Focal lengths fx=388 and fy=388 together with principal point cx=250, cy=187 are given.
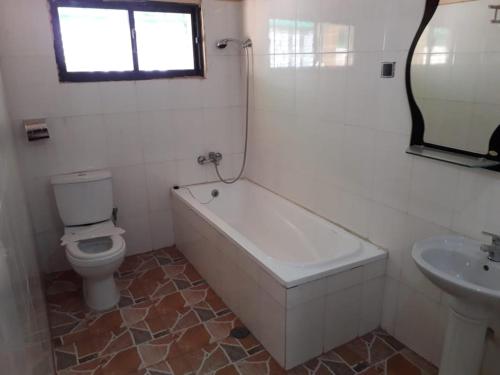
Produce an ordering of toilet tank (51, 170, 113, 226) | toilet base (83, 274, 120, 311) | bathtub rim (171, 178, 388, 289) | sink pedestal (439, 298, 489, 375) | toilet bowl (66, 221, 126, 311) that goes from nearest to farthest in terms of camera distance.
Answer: sink pedestal (439, 298, 489, 375) → bathtub rim (171, 178, 388, 289) → toilet bowl (66, 221, 126, 311) → toilet base (83, 274, 120, 311) → toilet tank (51, 170, 113, 226)

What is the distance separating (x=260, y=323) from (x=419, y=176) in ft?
4.00

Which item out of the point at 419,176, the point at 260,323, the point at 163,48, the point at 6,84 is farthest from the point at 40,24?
the point at 419,176

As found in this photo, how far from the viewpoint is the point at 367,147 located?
7.63ft

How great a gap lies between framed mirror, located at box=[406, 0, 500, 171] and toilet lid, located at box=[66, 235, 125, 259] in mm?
1956

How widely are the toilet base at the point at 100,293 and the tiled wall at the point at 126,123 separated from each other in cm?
65

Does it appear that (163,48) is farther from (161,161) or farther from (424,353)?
(424,353)

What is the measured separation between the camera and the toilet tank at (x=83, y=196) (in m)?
2.86

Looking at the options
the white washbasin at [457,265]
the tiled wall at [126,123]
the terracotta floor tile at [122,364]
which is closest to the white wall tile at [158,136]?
the tiled wall at [126,123]

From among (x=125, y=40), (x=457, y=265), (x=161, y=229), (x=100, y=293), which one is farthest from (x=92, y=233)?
(x=457, y=265)

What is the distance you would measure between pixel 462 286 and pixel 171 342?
167 centimetres

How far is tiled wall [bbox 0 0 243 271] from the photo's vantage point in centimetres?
274

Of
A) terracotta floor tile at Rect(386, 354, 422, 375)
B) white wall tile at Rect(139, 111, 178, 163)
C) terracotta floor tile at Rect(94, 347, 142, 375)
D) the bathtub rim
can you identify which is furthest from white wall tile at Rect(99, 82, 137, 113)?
terracotta floor tile at Rect(386, 354, 422, 375)

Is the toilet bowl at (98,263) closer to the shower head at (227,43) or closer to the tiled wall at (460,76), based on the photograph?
the shower head at (227,43)

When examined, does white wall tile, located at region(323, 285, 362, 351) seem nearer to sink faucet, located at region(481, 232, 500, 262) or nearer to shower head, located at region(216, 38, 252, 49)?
sink faucet, located at region(481, 232, 500, 262)
